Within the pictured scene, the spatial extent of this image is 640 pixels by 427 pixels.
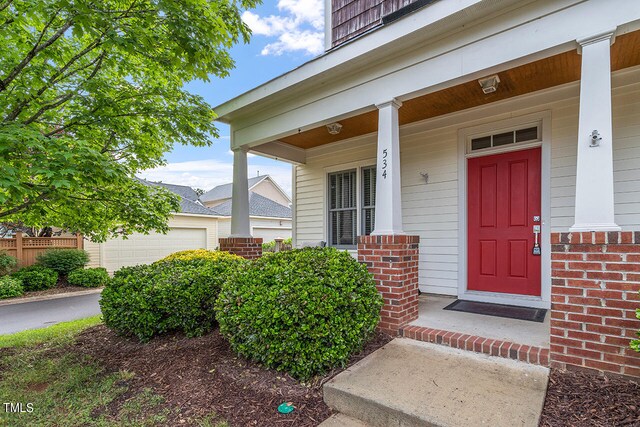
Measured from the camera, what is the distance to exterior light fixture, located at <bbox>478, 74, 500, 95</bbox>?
3.33 metres

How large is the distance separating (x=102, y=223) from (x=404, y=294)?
4.00 meters

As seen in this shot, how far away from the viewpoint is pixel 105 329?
428 centimetres

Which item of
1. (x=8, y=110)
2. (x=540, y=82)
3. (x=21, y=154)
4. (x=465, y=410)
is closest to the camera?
(x=465, y=410)

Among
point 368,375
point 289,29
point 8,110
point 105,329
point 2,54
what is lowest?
point 105,329

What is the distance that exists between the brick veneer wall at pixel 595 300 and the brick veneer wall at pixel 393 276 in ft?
4.09

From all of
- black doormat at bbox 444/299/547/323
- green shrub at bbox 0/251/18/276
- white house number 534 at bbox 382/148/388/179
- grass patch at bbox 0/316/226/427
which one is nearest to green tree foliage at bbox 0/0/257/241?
grass patch at bbox 0/316/226/427

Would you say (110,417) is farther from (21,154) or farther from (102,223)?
(102,223)

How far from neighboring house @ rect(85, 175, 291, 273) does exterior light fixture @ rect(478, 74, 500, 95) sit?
7328mm

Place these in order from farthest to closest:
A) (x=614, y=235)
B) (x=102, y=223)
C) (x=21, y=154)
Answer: (x=102, y=223) < (x=21, y=154) < (x=614, y=235)

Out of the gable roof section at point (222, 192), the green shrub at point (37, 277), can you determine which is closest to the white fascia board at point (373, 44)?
the green shrub at point (37, 277)

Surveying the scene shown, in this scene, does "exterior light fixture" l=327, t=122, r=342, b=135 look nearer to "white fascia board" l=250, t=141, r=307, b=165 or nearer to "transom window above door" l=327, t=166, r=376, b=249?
"transom window above door" l=327, t=166, r=376, b=249

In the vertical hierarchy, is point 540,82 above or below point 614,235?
above

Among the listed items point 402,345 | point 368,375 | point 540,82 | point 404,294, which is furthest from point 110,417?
point 540,82

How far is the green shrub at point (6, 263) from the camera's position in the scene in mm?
8773
